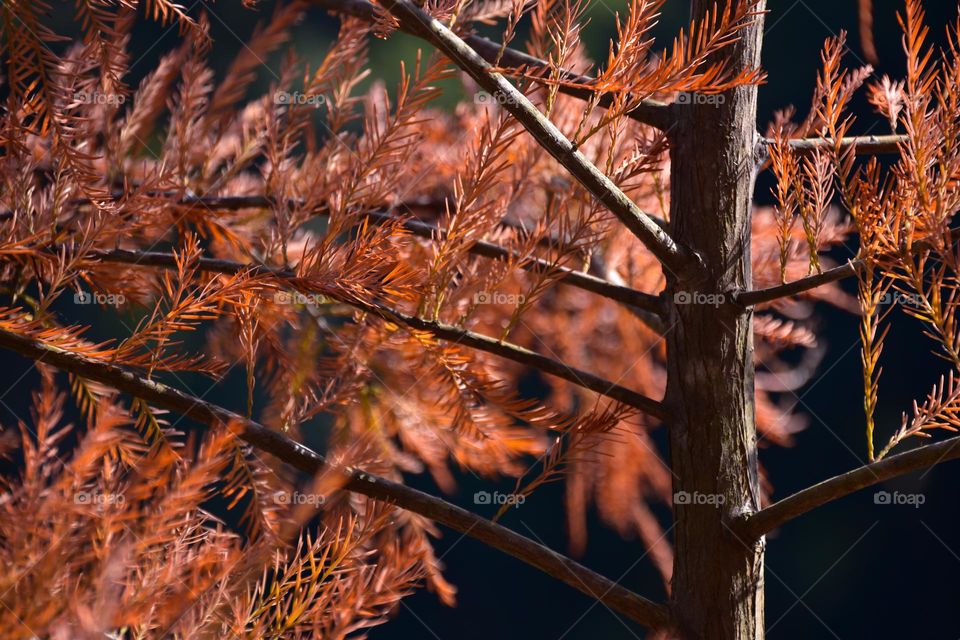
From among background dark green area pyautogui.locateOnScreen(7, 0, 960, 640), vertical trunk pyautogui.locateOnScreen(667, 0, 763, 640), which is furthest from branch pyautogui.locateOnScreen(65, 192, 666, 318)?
background dark green area pyautogui.locateOnScreen(7, 0, 960, 640)

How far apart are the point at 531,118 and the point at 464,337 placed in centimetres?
14

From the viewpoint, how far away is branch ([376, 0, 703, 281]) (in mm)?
389

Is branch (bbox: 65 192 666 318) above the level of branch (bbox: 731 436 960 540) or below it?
above

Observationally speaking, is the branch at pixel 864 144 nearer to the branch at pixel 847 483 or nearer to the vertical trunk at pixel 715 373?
the vertical trunk at pixel 715 373

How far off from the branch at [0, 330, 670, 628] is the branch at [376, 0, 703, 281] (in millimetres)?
178

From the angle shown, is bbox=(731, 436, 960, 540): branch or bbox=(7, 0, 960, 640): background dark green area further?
bbox=(7, 0, 960, 640): background dark green area

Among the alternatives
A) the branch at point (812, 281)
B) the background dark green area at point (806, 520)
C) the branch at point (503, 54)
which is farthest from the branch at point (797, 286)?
the background dark green area at point (806, 520)

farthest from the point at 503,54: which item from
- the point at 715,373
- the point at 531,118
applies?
the point at 715,373

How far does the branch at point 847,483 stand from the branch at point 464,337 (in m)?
0.08

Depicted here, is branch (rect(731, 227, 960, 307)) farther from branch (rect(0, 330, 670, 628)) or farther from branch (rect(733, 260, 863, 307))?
branch (rect(0, 330, 670, 628))

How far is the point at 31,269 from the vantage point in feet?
1.61

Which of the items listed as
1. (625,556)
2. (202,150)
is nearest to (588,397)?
(625,556)

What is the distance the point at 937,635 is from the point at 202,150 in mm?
1090

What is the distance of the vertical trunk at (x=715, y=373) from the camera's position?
487 mm
